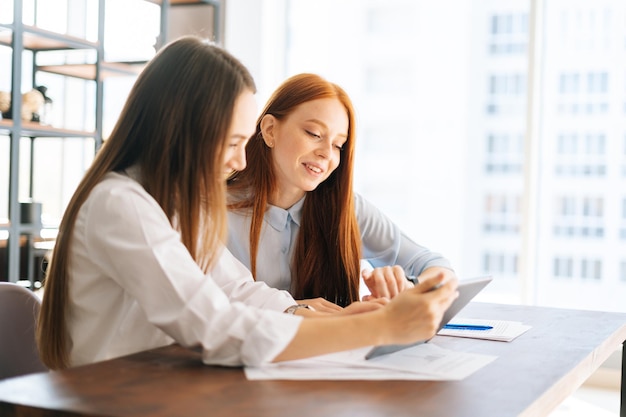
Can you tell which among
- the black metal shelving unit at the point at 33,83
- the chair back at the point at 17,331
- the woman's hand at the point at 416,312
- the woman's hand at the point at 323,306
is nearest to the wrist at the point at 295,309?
the woman's hand at the point at 323,306

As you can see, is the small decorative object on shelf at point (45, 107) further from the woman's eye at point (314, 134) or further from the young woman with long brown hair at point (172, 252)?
the young woman with long brown hair at point (172, 252)

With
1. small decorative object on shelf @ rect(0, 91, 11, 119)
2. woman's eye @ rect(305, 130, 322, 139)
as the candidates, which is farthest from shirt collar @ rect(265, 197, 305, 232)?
small decorative object on shelf @ rect(0, 91, 11, 119)

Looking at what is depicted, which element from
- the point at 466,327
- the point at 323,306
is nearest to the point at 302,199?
the point at 323,306

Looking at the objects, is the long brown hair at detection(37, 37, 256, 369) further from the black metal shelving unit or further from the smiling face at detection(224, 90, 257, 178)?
the black metal shelving unit

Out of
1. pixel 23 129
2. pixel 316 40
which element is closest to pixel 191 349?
pixel 23 129

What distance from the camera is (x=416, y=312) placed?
1.22 m

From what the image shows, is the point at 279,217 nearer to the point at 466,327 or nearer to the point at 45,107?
the point at 466,327

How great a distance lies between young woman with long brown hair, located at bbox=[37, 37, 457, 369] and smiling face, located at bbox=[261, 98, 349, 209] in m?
0.59

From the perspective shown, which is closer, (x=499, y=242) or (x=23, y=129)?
(x=23, y=129)

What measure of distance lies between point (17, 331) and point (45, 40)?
204 centimetres

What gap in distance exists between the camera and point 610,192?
390cm

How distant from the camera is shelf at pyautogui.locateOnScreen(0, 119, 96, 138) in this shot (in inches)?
122

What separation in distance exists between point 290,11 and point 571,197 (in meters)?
2.03

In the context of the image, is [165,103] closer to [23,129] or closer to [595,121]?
[23,129]
